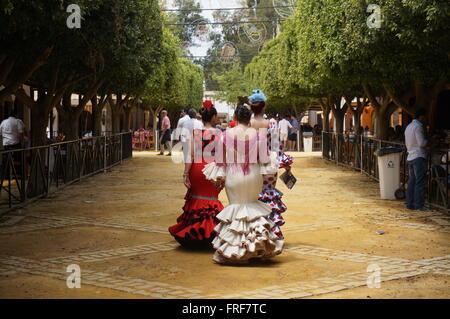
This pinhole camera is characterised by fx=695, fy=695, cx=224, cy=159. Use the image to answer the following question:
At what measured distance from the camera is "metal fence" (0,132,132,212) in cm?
1320

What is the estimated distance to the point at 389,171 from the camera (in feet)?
49.3

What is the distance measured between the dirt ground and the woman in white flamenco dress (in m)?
0.22

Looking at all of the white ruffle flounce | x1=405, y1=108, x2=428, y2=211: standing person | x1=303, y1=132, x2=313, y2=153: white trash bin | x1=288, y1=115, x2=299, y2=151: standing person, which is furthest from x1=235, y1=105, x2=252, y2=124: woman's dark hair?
x1=303, y1=132, x2=313, y2=153: white trash bin

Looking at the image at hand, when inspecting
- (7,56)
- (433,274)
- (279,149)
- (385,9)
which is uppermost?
(385,9)

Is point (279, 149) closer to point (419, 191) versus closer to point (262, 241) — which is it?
point (262, 241)

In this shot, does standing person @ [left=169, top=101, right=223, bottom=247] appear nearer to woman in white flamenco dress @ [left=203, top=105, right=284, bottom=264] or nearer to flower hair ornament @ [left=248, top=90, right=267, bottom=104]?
flower hair ornament @ [left=248, top=90, right=267, bottom=104]

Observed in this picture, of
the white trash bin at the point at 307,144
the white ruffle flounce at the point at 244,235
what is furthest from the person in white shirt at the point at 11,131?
the white trash bin at the point at 307,144

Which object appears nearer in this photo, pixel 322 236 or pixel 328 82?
pixel 322 236

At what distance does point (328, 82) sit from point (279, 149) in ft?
49.7

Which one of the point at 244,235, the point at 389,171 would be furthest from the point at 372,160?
the point at 244,235

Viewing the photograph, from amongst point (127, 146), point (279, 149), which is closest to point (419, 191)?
point (279, 149)

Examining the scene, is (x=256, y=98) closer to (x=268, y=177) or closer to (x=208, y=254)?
(x=268, y=177)

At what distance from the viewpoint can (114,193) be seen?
16.5m

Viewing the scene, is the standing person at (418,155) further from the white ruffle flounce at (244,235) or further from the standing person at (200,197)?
the white ruffle flounce at (244,235)
